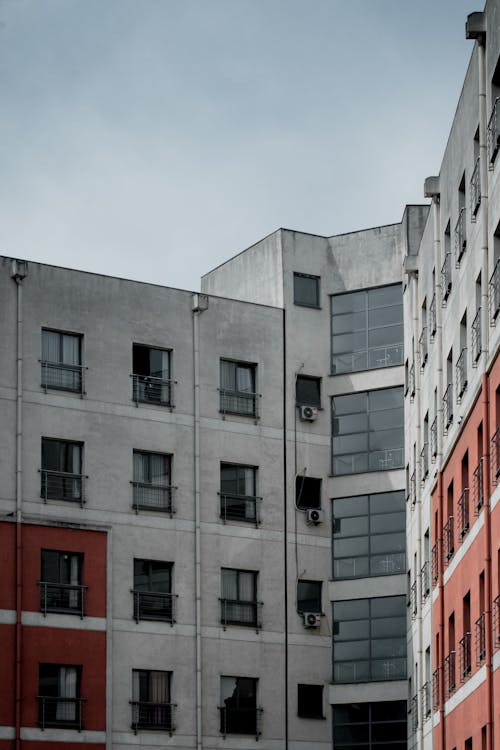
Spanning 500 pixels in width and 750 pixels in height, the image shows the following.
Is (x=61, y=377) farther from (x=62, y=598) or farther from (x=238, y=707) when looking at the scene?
(x=238, y=707)

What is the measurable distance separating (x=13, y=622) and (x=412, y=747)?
543 inches

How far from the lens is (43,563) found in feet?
178

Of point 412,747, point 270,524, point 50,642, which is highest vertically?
point 270,524

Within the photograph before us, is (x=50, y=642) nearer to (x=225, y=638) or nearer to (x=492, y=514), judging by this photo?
(x=225, y=638)

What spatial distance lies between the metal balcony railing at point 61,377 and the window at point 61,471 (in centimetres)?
180

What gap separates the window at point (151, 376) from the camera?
5778 centimetres

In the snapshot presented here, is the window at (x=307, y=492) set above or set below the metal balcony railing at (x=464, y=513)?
above

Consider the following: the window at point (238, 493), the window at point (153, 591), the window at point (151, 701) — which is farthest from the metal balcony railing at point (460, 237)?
the window at point (151, 701)

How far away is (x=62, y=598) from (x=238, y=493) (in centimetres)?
802

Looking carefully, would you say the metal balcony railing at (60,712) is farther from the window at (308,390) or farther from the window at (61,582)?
the window at (308,390)

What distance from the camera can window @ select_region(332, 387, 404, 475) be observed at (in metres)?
60.2

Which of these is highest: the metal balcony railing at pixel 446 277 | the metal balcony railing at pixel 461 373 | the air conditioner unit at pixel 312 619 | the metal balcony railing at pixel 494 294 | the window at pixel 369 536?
the metal balcony railing at pixel 446 277

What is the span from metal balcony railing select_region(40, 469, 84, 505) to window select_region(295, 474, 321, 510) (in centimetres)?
861

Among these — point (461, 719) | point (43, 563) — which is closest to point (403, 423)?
point (43, 563)
